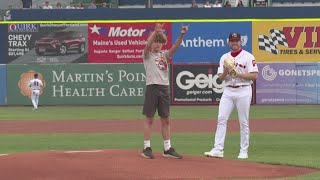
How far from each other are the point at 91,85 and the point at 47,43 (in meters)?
3.75

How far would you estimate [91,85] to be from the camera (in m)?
32.1

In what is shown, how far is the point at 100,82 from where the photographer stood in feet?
105

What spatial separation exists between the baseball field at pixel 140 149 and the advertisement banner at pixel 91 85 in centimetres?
823

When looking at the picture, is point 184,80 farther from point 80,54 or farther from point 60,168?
point 60,168

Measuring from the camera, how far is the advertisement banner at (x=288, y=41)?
3209 cm

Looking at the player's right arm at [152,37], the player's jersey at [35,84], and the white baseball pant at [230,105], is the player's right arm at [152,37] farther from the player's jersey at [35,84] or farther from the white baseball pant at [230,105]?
the player's jersey at [35,84]

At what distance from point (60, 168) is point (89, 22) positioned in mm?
25787

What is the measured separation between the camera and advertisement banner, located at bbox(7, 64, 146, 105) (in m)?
32.0

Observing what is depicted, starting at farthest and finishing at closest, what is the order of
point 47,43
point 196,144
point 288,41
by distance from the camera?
1. point 47,43
2. point 288,41
3. point 196,144

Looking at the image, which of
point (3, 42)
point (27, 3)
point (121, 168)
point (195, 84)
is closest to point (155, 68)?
point (121, 168)

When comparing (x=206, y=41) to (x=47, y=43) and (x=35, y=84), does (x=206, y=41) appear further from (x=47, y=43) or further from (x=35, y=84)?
(x=35, y=84)

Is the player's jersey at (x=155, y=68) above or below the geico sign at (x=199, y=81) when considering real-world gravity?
above

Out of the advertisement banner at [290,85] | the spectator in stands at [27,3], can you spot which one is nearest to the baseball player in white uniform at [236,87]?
the advertisement banner at [290,85]

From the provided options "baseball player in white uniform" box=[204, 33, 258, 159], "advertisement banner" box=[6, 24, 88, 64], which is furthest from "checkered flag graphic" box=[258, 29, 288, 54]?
"baseball player in white uniform" box=[204, 33, 258, 159]
